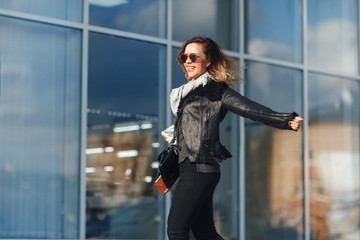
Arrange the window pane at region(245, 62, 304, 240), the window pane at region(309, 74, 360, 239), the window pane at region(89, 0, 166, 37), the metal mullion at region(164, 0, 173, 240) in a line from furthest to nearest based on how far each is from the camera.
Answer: the window pane at region(309, 74, 360, 239)
the window pane at region(245, 62, 304, 240)
the metal mullion at region(164, 0, 173, 240)
the window pane at region(89, 0, 166, 37)

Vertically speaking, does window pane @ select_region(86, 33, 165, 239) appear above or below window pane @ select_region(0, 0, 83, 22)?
below

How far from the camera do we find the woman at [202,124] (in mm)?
3232

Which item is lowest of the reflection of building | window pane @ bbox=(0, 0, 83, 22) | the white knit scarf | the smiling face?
the reflection of building

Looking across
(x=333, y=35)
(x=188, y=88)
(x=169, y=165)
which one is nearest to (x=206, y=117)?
(x=188, y=88)

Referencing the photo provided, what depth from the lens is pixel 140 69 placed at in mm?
6574

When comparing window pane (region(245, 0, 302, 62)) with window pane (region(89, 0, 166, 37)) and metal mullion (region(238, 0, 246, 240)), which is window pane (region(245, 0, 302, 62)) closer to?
metal mullion (region(238, 0, 246, 240))

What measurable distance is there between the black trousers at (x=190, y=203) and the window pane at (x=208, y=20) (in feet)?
12.4

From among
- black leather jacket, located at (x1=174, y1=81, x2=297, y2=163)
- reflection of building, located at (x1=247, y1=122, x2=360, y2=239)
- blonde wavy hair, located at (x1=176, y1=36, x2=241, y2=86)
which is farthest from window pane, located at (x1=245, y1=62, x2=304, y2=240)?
black leather jacket, located at (x1=174, y1=81, x2=297, y2=163)

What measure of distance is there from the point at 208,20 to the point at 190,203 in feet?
14.4

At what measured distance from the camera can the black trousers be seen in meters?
3.23

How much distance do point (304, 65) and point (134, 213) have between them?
3.33 m

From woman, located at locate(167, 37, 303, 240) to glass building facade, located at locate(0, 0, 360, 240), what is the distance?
5.67 ft

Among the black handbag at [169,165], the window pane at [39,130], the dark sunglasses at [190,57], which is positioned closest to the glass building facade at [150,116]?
the window pane at [39,130]

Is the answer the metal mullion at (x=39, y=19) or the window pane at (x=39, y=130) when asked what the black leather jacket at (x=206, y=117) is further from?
the metal mullion at (x=39, y=19)
